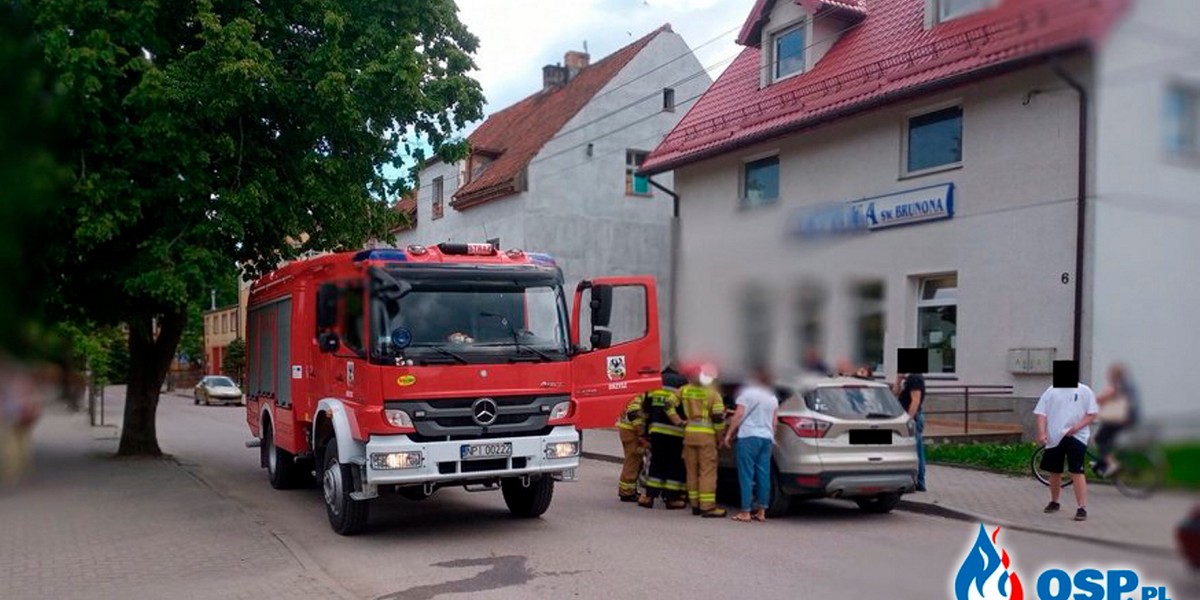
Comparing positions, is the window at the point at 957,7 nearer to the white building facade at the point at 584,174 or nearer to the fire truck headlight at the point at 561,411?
the white building facade at the point at 584,174

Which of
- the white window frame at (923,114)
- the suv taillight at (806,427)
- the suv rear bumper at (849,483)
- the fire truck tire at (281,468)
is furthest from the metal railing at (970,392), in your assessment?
the fire truck tire at (281,468)

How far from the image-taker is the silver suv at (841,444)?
9.11 feet

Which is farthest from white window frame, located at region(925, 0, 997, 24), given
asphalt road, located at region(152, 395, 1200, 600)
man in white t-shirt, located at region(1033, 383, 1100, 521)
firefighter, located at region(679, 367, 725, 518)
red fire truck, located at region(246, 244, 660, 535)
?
firefighter, located at region(679, 367, 725, 518)

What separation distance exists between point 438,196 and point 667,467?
504 inches

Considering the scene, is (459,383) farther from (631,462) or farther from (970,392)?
(970,392)

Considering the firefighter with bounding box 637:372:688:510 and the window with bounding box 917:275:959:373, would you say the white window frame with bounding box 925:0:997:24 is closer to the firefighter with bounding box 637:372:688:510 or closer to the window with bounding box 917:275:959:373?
the window with bounding box 917:275:959:373

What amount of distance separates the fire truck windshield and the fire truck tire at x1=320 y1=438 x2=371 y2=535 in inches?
66.3

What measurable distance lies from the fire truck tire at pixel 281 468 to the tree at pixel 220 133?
8.36ft

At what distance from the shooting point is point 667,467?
11219mm

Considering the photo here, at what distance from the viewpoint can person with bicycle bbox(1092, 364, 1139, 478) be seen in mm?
1115

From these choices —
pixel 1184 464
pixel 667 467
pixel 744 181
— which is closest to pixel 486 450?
pixel 667 467

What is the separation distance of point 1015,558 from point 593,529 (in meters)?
8.43

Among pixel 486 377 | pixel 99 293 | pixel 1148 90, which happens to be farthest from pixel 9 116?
pixel 486 377

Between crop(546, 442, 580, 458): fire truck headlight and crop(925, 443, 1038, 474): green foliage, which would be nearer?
crop(925, 443, 1038, 474): green foliage
